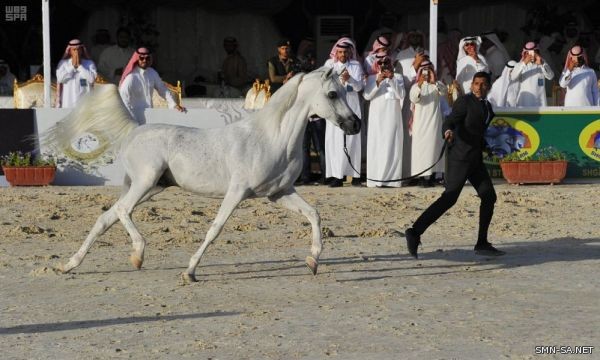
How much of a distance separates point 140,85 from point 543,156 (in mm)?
5534

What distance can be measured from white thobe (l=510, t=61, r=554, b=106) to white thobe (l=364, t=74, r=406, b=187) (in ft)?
6.49

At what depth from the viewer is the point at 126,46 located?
22375 mm

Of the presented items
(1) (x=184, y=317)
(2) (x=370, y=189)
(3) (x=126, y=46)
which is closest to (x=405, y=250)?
(1) (x=184, y=317)

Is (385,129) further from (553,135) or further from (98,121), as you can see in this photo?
(98,121)

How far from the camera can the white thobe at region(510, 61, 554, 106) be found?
19672 mm

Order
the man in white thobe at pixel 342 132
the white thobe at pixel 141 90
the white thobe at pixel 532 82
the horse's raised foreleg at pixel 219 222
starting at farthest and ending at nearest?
1. the white thobe at pixel 532 82
2. the white thobe at pixel 141 90
3. the man in white thobe at pixel 342 132
4. the horse's raised foreleg at pixel 219 222

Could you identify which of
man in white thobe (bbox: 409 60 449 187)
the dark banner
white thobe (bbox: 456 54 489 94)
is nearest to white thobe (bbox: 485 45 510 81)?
white thobe (bbox: 456 54 489 94)

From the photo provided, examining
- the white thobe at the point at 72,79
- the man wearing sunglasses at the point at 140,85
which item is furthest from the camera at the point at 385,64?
the white thobe at the point at 72,79

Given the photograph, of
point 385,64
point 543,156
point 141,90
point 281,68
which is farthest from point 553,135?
point 141,90

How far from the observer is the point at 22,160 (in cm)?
1858

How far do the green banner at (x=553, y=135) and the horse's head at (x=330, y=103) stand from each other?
7.81m

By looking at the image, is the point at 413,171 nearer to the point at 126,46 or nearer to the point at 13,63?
the point at 126,46

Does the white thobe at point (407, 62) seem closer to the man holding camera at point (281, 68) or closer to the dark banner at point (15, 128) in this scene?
the man holding camera at point (281, 68)

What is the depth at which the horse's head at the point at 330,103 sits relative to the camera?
Answer: 451 inches
